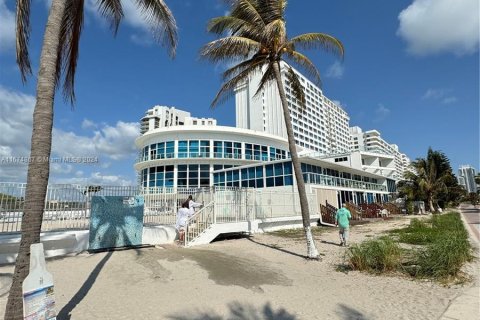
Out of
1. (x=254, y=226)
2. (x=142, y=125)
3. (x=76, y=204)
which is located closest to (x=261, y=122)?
(x=142, y=125)

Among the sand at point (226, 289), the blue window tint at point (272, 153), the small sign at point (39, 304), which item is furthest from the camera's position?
the blue window tint at point (272, 153)

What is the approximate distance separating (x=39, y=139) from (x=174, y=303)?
12.2 feet

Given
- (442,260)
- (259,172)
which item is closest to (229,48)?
(442,260)

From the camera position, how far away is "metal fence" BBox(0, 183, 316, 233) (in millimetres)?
8578

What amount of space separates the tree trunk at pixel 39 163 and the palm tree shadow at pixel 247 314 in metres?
2.36

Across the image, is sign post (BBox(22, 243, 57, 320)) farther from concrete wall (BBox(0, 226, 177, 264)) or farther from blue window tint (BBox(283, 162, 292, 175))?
blue window tint (BBox(283, 162, 292, 175))

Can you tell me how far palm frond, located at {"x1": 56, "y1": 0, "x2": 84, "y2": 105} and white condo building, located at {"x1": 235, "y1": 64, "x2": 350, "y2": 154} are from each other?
58.7 meters

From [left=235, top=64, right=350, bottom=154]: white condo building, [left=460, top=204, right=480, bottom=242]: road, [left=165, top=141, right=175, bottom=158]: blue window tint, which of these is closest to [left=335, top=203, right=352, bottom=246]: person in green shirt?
[left=460, top=204, right=480, bottom=242]: road

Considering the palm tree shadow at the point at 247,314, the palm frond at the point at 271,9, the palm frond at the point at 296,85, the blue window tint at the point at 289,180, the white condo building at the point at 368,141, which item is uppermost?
the white condo building at the point at 368,141

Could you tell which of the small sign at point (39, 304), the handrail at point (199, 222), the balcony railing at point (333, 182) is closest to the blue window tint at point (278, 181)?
the balcony railing at point (333, 182)

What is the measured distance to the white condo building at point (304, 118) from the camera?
8900cm

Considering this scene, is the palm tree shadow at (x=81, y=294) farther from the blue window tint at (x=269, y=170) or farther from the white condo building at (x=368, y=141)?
the white condo building at (x=368, y=141)

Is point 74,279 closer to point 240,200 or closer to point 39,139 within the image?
point 39,139

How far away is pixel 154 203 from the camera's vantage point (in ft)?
42.3
